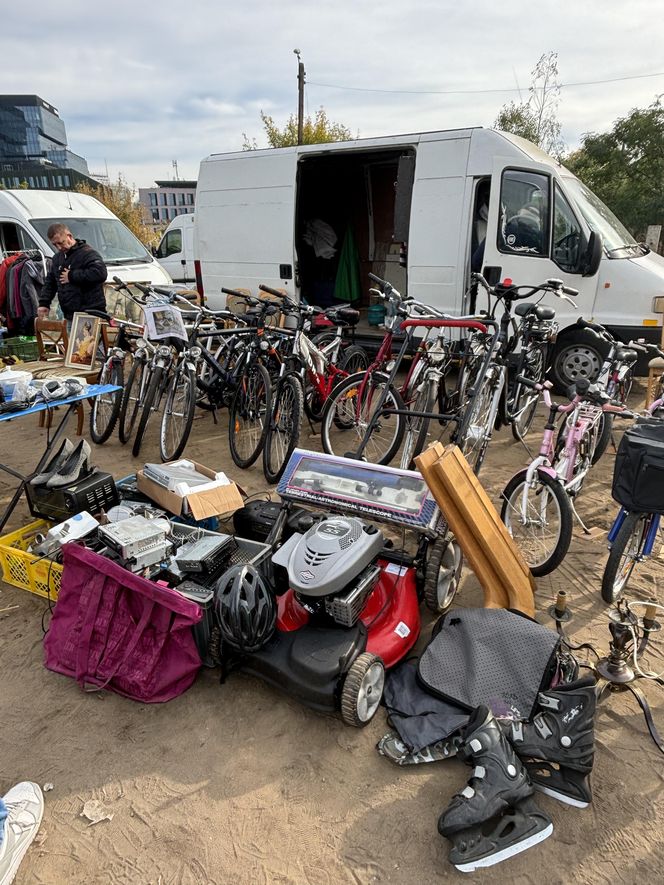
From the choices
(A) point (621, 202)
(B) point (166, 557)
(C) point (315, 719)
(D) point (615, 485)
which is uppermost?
(A) point (621, 202)

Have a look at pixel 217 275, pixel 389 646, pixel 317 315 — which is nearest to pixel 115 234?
pixel 217 275

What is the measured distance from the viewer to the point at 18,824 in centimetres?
191

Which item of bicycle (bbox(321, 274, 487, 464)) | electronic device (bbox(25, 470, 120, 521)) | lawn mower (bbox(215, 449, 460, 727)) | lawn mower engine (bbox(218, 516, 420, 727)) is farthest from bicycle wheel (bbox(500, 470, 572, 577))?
electronic device (bbox(25, 470, 120, 521))

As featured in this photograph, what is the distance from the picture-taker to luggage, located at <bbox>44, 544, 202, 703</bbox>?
2.49 metres

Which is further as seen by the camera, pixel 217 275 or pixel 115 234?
pixel 115 234

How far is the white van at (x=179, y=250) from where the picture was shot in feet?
40.7

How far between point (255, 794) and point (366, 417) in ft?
10.3

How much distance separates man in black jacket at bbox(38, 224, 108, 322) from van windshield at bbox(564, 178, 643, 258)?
522cm

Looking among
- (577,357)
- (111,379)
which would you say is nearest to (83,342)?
(111,379)

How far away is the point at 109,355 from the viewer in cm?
537

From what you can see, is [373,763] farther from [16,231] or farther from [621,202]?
[621,202]

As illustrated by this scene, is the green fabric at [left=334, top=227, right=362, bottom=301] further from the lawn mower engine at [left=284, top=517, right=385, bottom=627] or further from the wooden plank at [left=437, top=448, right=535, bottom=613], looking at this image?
the lawn mower engine at [left=284, top=517, right=385, bottom=627]

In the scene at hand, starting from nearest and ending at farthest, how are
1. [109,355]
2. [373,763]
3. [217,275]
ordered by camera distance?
[373,763] < [109,355] < [217,275]

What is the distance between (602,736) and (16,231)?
10.3m
